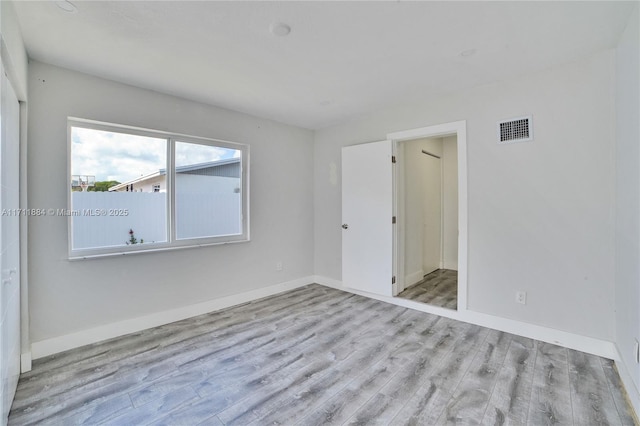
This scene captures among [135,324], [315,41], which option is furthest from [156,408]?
[315,41]

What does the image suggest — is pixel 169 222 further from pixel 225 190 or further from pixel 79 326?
pixel 79 326

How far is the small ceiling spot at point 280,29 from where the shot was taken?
76.0 inches

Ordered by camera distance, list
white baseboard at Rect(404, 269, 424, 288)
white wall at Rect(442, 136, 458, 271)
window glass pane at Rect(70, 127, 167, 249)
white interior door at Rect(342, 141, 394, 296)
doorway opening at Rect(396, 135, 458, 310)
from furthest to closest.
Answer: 1. white wall at Rect(442, 136, 458, 271)
2. white baseboard at Rect(404, 269, 424, 288)
3. doorway opening at Rect(396, 135, 458, 310)
4. white interior door at Rect(342, 141, 394, 296)
5. window glass pane at Rect(70, 127, 167, 249)

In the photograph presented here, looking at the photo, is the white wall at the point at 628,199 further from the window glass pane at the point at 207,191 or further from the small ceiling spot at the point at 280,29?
the window glass pane at the point at 207,191

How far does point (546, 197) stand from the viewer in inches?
102

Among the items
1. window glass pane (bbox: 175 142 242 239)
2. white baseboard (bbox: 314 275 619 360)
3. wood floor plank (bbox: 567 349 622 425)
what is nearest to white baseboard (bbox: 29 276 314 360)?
window glass pane (bbox: 175 142 242 239)

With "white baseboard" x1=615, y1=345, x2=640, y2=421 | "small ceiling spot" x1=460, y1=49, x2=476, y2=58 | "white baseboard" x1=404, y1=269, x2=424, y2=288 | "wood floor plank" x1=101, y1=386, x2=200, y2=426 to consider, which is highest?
"small ceiling spot" x1=460, y1=49, x2=476, y2=58

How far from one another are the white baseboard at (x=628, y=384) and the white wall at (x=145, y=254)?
11.4 feet

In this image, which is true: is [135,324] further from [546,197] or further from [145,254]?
[546,197]

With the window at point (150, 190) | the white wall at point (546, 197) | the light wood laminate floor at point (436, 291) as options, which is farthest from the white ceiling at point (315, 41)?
the light wood laminate floor at point (436, 291)

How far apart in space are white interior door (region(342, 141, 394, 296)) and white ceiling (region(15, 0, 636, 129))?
994mm

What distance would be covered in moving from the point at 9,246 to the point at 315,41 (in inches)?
96.1

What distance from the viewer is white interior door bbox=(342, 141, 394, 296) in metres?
3.66

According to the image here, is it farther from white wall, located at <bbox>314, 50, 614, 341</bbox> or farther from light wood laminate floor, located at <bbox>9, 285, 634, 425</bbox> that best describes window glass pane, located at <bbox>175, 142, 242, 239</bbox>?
white wall, located at <bbox>314, 50, 614, 341</bbox>
